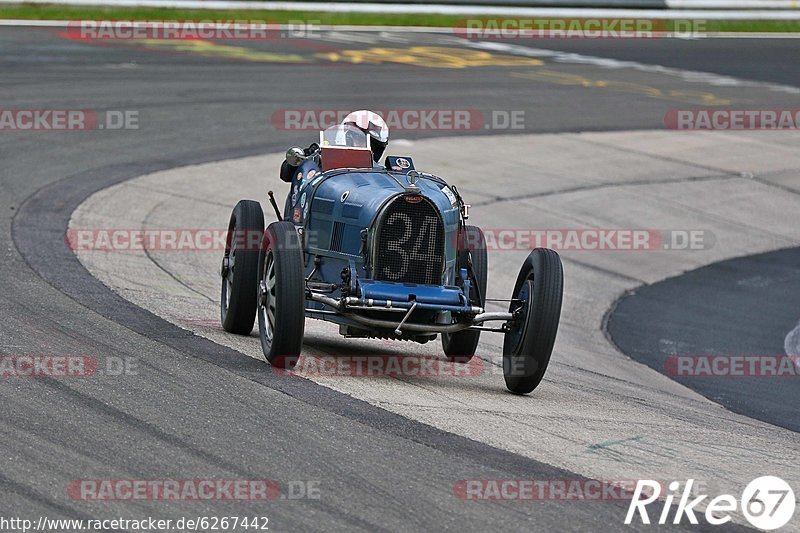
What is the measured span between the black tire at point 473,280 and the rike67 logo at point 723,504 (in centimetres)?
284

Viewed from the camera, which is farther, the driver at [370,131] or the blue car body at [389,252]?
the driver at [370,131]

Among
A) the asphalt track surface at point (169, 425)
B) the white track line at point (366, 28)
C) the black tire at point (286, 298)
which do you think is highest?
the white track line at point (366, 28)

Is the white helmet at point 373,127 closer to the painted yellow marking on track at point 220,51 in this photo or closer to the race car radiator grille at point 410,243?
the race car radiator grille at point 410,243

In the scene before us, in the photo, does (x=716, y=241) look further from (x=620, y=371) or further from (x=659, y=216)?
(x=620, y=371)

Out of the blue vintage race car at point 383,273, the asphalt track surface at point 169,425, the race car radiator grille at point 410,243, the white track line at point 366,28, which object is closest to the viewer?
the asphalt track surface at point 169,425

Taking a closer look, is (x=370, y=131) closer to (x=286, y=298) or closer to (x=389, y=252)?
(x=389, y=252)

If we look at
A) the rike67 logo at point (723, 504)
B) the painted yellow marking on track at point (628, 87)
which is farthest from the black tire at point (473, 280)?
the painted yellow marking on track at point (628, 87)

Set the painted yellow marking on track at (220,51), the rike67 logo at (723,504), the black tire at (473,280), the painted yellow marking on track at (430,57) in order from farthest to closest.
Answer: the painted yellow marking on track at (430,57) → the painted yellow marking on track at (220,51) → the black tire at (473,280) → the rike67 logo at (723,504)

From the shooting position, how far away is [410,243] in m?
8.99

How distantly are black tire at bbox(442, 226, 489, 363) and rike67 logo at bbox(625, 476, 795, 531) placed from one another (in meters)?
2.84

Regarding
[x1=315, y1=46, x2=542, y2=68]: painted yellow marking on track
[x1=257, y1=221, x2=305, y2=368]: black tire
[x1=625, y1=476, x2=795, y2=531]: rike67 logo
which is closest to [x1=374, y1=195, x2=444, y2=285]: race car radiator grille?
[x1=257, y1=221, x2=305, y2=368]: black tire

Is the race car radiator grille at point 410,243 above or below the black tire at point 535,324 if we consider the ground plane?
above

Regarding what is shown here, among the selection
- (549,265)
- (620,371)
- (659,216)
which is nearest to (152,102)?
(659,216)

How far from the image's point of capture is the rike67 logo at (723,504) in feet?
21.4
